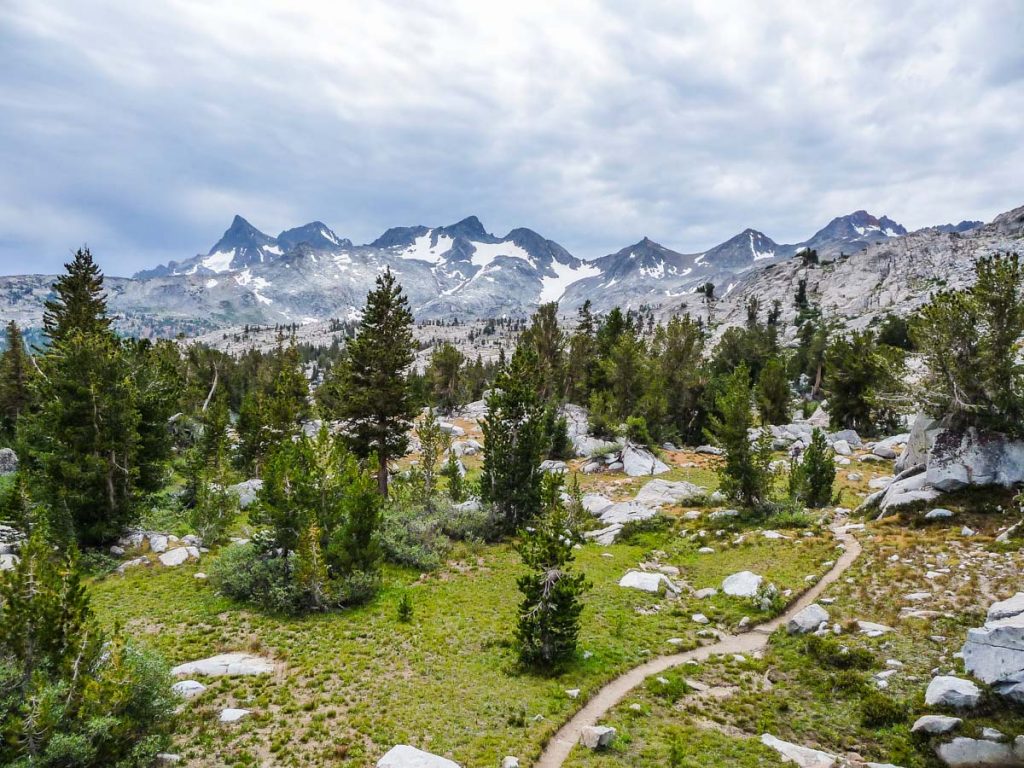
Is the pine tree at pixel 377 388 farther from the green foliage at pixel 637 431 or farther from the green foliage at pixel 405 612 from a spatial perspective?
the green foliage at pixel 637 431

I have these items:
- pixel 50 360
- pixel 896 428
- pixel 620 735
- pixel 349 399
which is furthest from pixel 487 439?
pixel 896 428

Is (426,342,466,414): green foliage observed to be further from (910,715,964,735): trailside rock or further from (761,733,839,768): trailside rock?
(910,715,964,735): trailside rock

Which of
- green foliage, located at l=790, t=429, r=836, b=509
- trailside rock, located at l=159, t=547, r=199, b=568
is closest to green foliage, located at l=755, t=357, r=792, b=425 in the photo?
green foliage, located at l=790, t=429, r=836, b=509

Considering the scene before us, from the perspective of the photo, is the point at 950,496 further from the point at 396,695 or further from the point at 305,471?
the point at 305,471

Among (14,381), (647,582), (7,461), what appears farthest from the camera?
(14,381)

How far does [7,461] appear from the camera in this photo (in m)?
46.2

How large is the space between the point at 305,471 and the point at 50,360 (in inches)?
837

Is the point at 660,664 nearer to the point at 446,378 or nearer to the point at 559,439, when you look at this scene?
the point at 559,439

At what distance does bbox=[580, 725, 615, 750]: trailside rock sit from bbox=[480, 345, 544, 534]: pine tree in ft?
66.5

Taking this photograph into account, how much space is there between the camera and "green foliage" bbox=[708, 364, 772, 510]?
3195 centimetres

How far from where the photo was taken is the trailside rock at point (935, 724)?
12.3 meters

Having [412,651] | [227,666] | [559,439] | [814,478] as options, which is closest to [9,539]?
[227,666]

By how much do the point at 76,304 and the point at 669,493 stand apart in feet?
176

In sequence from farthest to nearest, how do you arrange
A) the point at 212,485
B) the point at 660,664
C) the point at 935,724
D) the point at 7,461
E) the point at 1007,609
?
the point at 7,461, the point at 212,485, the point at 660,664, the point at 1007,609, the point at 935,724
